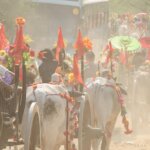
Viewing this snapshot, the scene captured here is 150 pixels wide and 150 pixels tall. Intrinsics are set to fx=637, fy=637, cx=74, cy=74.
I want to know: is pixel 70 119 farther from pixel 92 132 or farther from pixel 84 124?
pixel 92 132

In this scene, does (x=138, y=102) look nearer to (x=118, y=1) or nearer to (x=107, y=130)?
(x=107, y=130)

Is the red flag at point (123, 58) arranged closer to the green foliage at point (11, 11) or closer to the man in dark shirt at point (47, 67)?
the man in dark shirt at point (47, 67)

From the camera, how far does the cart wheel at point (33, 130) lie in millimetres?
7941

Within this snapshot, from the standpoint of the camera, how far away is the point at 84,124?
10172 millimetres

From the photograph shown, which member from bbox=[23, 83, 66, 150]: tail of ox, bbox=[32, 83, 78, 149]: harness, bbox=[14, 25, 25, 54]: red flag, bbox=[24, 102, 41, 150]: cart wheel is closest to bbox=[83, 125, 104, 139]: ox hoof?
bbox=[32, 83, 78, 149]: harness

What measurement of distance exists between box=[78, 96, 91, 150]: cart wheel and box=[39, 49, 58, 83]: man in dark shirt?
1.34 m

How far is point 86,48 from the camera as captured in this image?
11.4 metres

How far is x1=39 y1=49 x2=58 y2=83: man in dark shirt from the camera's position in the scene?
11.4 metres

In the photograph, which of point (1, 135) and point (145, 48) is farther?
point (145, 48)

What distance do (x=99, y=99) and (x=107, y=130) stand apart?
0.62 meters

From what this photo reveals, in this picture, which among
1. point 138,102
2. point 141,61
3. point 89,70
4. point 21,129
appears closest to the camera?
point 21,129

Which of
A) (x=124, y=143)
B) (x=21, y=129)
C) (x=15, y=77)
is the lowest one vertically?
(x=124, y=143)

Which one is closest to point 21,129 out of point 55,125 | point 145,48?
point 55,125

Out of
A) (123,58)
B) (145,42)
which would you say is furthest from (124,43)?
(145,42)
